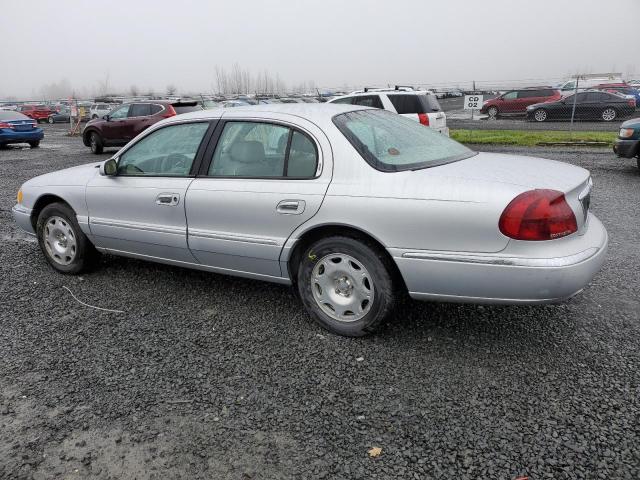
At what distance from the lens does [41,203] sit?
15.5ft

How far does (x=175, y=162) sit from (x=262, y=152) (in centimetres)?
83

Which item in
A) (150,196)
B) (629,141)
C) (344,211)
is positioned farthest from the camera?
(629,141)

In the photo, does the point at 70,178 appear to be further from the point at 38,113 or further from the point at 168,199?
the point at 38,113

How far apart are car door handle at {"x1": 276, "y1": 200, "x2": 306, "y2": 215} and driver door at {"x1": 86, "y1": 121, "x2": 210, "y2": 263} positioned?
0.87 metres

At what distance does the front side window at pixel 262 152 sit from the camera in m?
3.37

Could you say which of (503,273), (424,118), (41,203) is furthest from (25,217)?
(424,118)

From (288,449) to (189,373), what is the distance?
902 mm

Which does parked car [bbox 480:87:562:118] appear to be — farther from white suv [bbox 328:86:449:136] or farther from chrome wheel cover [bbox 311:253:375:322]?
chrome wheel cover [bbox 311:253:375:322]

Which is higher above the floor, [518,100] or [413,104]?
[518,100]

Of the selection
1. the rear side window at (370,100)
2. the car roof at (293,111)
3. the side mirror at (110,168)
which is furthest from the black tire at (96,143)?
the car roof at (293,111)

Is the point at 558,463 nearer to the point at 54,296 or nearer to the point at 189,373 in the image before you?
the point at 189,373

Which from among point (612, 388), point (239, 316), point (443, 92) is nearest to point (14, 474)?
point (239, 316)

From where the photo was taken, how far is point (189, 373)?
9.73ft

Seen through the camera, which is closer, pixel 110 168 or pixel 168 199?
pixel 168 199
